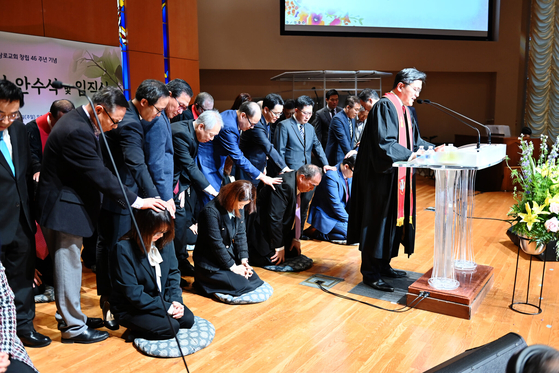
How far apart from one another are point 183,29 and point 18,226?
5.72m

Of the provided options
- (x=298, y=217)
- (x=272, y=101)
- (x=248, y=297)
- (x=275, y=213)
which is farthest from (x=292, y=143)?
(x=248, y=297)

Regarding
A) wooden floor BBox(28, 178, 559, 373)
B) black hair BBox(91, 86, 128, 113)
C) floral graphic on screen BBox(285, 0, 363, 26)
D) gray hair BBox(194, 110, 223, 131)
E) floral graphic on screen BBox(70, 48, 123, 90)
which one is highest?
floral graphic on screen BBox(285, 0, 363, 26)

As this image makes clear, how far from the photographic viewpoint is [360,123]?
5.42m

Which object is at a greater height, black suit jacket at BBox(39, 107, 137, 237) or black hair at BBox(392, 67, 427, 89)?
black hair at BBox(392, 67, 427, 89)

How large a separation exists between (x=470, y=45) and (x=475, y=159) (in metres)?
8.03

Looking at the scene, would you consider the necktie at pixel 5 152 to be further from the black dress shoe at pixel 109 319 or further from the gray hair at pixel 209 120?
the gray hair at pixel 209 120

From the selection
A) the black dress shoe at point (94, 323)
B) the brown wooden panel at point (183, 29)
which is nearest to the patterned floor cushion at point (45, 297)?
the black dress shoe at point (94, 323)

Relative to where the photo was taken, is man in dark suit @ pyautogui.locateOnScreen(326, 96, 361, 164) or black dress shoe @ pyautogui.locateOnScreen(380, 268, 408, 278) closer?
black dress shoe @ pyautogui.locateOnScreen(380, 268, 408, 278)

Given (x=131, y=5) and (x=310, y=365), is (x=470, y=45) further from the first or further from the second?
(x=310, y=365)

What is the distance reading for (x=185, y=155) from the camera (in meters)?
3.45

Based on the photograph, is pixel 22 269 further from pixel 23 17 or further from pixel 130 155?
pixel 23 17

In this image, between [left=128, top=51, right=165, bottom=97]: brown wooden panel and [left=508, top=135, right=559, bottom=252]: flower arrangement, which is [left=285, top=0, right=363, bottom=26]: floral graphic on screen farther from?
[left=508, top=135, right=559, bottom=252]: flower arrangement

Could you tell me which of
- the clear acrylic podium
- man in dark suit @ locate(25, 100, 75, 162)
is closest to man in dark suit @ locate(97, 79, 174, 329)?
man in dark suit @ locate(25, 100, 75, 162)

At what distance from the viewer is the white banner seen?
4555 mm
